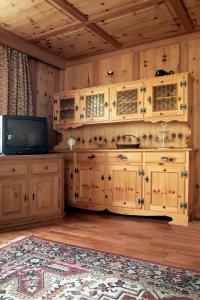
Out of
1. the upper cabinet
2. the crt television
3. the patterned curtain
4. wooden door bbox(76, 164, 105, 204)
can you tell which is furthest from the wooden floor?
the patterned curtain

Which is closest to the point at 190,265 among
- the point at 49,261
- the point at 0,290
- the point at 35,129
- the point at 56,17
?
the point at 49,261

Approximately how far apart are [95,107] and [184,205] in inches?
71.9

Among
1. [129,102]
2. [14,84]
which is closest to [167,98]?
[129,102]

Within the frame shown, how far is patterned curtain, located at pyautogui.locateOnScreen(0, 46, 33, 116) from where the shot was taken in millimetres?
3580

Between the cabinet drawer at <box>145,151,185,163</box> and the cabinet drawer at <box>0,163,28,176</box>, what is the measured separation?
4.94 feet

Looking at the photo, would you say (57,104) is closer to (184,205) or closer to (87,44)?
(87,44)

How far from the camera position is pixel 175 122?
3.59 m

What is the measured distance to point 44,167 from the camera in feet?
10.7

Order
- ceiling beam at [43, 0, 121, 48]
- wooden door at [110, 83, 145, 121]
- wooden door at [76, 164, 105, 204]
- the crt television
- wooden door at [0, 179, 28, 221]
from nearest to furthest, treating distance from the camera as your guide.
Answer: ceiling beam at [43, 0, 121, 48], wooden door at [0, 179, 28, 221], the crt television, wooden door at [110, 83, 145, 121], wooden door at [76, 164, 105, 204]

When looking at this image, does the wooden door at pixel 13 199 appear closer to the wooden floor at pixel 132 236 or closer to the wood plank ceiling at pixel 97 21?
the wooden floor at pixel 132 236

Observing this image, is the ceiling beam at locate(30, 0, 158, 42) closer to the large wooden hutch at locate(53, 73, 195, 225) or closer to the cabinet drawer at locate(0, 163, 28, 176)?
the large wooden hutch at locate(53, 73, 195, 225)

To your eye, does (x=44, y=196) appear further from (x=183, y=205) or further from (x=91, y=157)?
(x=183, y=205)

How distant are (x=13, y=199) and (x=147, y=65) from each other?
2591 millimetres

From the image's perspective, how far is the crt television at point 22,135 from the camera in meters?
3.14
